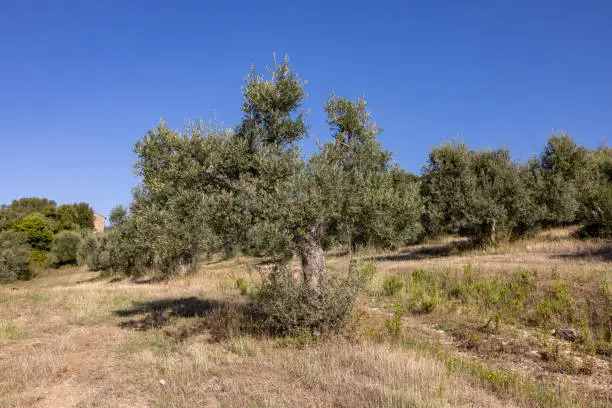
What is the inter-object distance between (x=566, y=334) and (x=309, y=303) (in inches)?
311

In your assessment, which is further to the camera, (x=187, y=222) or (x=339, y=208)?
(x=187, y=222)

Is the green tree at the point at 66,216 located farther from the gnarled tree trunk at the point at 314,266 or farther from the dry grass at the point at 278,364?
the gnarled tree trunk at the point at 314,266

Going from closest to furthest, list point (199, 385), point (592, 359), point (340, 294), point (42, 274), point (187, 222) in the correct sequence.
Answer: point (199, 385) → point (592, 359) → point (340, 294) → point (187, 222) → point (42, 274)

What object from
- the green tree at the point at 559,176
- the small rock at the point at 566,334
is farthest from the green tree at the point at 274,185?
the green tree at the point at 559,176

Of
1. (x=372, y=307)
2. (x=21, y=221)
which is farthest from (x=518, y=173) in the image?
(x=21, y=221)

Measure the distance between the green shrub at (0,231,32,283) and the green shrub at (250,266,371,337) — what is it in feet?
215

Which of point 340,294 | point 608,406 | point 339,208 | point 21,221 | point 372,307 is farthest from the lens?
point 21,221

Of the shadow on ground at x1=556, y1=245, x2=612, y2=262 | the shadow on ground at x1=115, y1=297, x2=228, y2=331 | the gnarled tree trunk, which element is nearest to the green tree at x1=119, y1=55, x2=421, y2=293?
the gnarled tree trunk

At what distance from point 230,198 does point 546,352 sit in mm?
9463

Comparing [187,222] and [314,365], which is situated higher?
[187,222]

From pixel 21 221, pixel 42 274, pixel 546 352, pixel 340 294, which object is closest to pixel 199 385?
pixel 340 294

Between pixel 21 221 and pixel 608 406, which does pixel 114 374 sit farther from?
pixel 21 221

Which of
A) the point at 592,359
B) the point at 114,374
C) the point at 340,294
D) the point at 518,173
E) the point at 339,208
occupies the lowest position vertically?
the point at 592,359

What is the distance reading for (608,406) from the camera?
6656 mm
